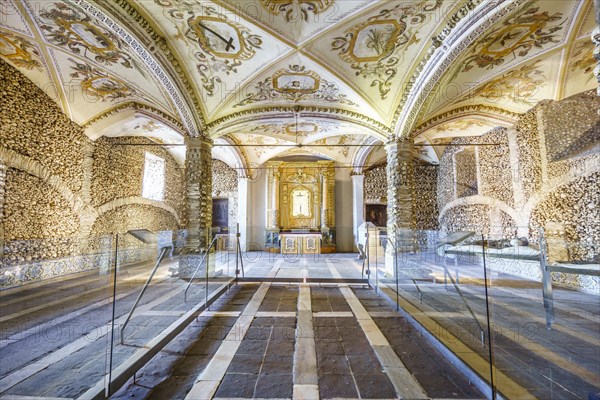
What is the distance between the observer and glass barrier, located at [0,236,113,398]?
1.98 meters

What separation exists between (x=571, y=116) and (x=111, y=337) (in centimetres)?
918

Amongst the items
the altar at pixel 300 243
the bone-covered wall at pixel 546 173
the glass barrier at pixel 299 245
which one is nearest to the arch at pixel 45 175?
the glass barrier at pixel 299 245

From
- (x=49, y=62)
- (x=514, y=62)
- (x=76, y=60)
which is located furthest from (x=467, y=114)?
(x=49, y=62)

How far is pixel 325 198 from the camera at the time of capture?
11352mm

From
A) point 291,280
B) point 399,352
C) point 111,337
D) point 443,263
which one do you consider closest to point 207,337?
point 111,337

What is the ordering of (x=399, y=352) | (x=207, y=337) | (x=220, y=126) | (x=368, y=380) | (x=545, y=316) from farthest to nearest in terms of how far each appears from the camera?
(x=220, y=126), (x=207, y=337), (x=399, y=352), (x=368, y=380), (x=545, y=316)

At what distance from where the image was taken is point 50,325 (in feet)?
10.3

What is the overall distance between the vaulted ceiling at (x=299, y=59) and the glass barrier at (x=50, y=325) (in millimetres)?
3752

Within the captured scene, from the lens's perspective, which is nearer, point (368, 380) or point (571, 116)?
point (368, 380)

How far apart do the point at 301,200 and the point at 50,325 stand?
9197 mm

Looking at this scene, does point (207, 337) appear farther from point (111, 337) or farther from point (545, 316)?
point (545, 316)

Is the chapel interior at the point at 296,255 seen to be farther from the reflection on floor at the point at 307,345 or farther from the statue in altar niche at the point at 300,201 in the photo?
the statue in altar niche at the point at 300,201

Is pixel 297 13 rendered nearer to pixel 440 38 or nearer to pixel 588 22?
pixel 440 38

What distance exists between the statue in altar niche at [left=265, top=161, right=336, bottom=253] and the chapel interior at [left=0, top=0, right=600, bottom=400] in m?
2.33
